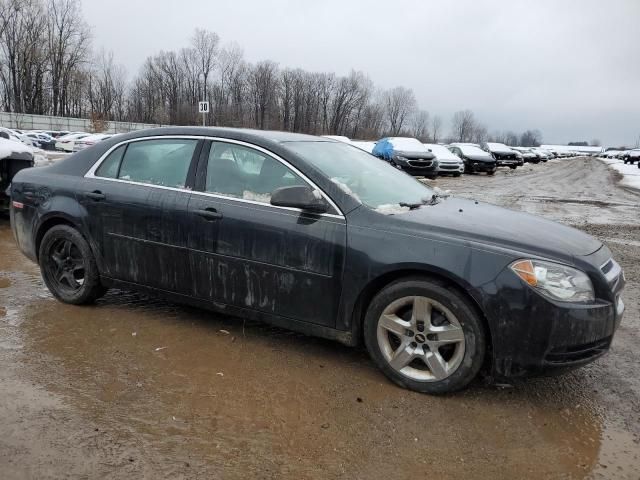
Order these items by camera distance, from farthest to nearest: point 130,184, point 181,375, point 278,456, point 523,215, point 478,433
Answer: point 130,184 < point 523,215 < point 181,375 < point 478,433 < point 278,456

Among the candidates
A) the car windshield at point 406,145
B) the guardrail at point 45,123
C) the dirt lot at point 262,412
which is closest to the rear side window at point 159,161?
the dirt lot at point 262,412

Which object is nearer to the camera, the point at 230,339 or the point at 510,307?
the point at 510,307

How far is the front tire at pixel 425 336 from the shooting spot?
3004 millimetres

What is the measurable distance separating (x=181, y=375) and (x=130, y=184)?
168 cm

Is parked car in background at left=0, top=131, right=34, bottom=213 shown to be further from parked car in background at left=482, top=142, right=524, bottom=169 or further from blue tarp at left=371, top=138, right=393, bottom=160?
parked car in background at left=482, top=142, right=524, bottom=169

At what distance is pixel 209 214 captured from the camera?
12.1 feet

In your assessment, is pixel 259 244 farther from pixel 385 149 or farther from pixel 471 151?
pixel 471 151

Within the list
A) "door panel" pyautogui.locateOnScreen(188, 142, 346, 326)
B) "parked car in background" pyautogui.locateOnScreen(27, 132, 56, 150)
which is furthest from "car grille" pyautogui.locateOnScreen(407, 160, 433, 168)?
"parked car in background" pyautogui.locateOnScreen(27, 132, 56, 150)

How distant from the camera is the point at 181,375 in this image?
3.33 meters

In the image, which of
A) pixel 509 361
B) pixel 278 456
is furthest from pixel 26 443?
pixel 509 361

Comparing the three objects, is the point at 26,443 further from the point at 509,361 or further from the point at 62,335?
the point at 509,361

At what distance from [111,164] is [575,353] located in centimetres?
375

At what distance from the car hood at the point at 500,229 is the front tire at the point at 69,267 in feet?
8.90

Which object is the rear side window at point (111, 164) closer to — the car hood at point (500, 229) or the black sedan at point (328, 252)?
the black sedan at point (328, 252)
